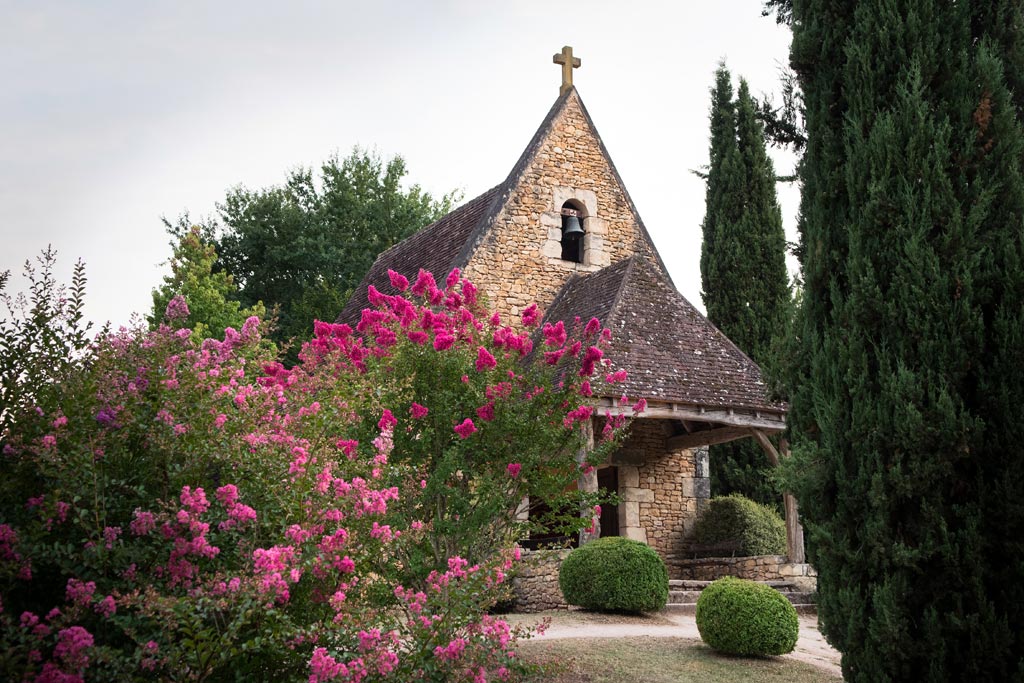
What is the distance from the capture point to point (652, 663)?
7797 mm

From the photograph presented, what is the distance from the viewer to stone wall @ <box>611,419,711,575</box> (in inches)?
571

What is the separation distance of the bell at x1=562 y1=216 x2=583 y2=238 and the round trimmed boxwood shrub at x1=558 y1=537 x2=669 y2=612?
6183 millimetres

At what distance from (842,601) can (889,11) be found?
403 cm

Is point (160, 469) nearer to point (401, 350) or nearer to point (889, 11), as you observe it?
point (401, 350)

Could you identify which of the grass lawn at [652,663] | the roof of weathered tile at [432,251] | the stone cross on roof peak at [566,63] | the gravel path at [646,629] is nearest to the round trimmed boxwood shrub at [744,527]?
the gravel path at [646,629]

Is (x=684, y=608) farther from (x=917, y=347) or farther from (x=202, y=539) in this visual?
(x=202, y=539)

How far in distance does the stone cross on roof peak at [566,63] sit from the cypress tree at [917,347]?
31.4 ft

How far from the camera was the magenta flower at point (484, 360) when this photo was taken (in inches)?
276

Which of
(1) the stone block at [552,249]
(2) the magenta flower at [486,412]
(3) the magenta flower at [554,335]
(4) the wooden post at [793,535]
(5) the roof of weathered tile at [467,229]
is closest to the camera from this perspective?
(2) the magenta flower at [486,412]

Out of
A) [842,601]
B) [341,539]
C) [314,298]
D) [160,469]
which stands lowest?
[842,601]

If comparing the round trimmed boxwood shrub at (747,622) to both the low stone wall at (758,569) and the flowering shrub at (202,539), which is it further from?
the low stone wall at (758,569)

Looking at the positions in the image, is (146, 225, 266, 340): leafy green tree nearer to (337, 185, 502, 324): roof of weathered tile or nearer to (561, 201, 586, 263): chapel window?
(337, 185, 502, 324): roof of weathered tile

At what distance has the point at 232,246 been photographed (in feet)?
93.3

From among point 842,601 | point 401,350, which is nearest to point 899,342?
point 842,601
